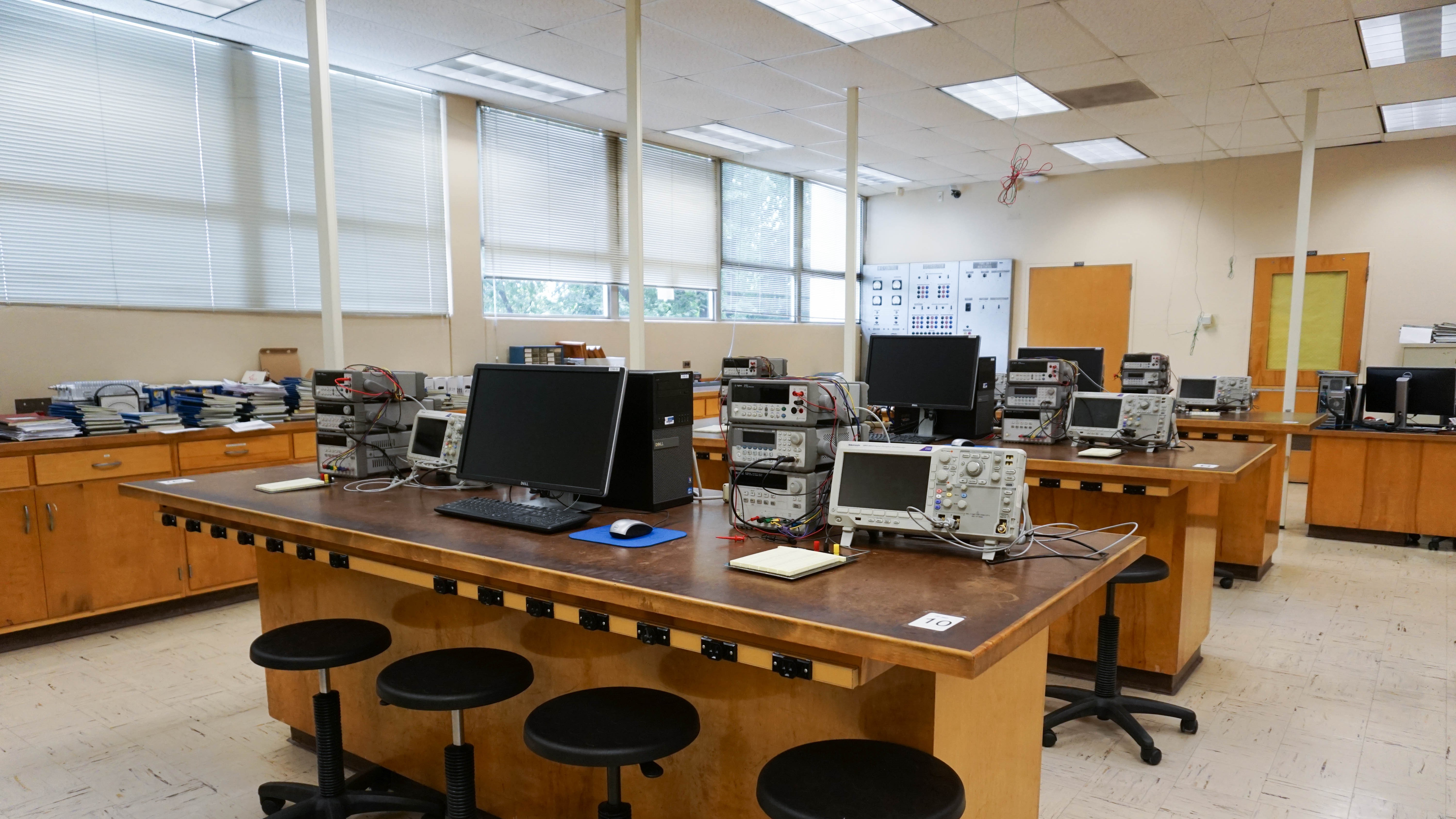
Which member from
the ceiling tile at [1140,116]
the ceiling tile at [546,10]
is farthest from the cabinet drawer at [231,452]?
the ceiling tile at [1140,116]

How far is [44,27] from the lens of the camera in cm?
423

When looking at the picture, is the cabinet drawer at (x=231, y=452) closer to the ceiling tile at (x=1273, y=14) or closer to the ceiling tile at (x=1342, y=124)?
the ceiling tile at (x=1273, y=14)

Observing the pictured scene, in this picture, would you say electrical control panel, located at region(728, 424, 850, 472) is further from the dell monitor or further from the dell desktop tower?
the dell monitor

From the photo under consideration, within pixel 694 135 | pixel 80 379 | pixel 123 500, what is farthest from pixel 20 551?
pixel 694 135

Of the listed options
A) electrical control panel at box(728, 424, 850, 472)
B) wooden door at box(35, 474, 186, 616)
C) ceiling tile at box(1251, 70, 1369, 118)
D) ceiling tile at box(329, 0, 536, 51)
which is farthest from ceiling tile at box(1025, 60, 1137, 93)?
wooden door at box(35, 474, 186, 616)

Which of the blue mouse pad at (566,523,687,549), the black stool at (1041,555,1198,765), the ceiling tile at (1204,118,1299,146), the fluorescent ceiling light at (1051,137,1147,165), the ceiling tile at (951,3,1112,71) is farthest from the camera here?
the fluorescent ceiling light at (1051,137,1147,165)

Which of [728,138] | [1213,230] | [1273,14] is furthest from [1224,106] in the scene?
[728,138]

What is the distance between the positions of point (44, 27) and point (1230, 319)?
383 inches

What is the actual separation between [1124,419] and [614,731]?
2.90 metres

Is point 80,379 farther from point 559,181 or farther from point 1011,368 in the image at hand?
point 1011,368

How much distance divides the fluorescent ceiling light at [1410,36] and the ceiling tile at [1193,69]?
0.68 m

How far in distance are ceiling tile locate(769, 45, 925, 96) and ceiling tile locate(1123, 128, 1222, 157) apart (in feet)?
9.26

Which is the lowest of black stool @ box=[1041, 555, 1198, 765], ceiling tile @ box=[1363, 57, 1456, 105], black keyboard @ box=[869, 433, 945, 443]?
black stool @ box=[1041, 555, 1198, 765]

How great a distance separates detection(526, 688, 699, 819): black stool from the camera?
1609 millimetres
